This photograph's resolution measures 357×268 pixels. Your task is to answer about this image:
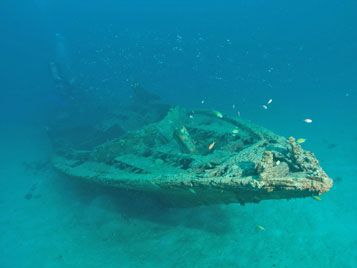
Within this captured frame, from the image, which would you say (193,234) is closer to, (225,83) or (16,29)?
(225,83)

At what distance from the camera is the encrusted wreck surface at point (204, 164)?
5.40 metres

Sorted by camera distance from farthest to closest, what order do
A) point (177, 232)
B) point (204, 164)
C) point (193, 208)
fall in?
1. point (193, 208)
2. point (177, 232)
3. point (204, 164)

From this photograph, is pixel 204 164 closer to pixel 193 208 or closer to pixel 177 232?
pixel 177 232

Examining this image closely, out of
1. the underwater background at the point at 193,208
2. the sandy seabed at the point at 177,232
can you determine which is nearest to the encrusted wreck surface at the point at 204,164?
the sandy seabed at the point at 177,232

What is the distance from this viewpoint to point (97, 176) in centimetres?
927

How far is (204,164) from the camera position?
23.2 feet

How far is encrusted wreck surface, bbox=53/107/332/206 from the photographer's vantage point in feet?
17.7

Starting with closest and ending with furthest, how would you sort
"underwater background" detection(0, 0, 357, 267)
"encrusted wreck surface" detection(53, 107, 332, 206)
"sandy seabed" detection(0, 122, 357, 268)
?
"encrusted wreck surface" detection(53, 107, 332, 206)
"sandy seabed" detection(0, 122, 357, 268)
"underwater background" detection(0, 0, 357, 267)

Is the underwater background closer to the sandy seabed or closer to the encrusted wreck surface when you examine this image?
the sandy seabed

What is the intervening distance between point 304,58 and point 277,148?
7682 cm

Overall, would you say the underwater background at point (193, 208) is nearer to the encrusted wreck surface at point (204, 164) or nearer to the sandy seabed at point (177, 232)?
the sandy seabed at point (177, 232)

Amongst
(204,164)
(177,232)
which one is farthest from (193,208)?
(204,164)

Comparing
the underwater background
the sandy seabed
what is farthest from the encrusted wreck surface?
the underwater background

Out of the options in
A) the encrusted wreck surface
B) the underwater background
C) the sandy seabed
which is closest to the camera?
the encrusted wreck surface
